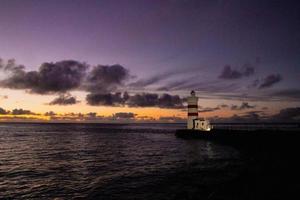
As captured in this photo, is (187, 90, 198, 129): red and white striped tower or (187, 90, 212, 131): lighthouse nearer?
(187, 90, 198, 129): red and white striped tower

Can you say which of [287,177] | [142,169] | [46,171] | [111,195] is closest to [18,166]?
[46,171]

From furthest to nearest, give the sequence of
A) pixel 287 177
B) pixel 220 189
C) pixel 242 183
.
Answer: pixel 287 177 < pixel 242 183 < pixel 220 189

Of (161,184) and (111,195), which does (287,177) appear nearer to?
(161,184)

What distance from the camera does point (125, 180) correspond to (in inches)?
971

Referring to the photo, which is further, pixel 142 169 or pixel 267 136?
pixel 267 136

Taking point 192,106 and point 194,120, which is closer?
point 192,106

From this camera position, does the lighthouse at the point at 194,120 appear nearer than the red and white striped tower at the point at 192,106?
→ No

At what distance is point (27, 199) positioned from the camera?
1914cm

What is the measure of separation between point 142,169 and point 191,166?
5.70 m

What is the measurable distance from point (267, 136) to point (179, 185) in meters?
38.8

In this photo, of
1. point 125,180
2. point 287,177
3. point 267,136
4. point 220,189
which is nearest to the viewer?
point 220,189

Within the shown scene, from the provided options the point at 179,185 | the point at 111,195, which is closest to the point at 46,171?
the point at 111,195

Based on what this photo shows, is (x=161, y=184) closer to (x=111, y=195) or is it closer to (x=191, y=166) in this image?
(x=111, y=195)

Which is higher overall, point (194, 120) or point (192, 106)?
point (192, 106)
